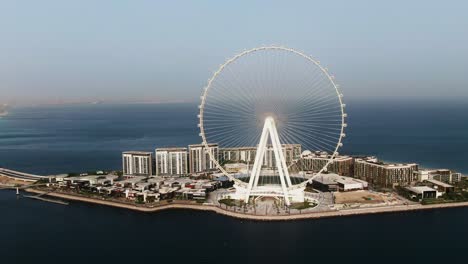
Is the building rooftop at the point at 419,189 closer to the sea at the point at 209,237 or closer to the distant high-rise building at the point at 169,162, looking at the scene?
the sea at the point at 209,237

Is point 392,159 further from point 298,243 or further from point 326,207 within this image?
point 298,243

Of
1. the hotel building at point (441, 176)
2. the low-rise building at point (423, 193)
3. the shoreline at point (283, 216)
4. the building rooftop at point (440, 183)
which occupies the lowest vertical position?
the shoreline at point (283, 216)

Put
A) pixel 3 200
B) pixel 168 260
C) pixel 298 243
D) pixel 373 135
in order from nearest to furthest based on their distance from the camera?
pixel 168 260
pixel 298 243
pixel 3 200
pixel 373 135

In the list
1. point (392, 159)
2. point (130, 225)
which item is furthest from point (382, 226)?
point (392, 159)

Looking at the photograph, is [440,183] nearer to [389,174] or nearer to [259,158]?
[389,174]

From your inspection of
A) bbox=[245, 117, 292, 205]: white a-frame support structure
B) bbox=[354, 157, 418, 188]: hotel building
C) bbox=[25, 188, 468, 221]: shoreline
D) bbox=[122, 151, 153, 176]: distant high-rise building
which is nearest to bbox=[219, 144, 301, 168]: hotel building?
bbox=[122, 151, 153, 176]: distant high-rise building

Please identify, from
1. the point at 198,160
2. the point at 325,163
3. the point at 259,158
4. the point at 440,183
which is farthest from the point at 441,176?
the point at 198,160

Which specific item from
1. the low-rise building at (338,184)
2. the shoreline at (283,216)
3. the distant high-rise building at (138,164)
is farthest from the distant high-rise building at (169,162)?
the low-rise building at (338,184)

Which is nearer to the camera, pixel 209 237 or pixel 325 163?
pixel 209 237

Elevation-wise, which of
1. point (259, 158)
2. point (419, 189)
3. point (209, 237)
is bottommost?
point (209, 237)
